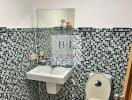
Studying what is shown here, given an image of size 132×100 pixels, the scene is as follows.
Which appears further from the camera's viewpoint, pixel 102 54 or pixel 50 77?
pixel 102 54

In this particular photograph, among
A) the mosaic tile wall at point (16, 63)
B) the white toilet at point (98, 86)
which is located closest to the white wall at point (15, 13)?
the mosaic tile wall at point (16, 63)

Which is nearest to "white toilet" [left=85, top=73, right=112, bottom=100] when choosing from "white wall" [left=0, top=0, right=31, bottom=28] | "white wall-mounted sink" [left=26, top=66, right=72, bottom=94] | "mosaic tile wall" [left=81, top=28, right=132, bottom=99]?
"mosaic tile wall" [left=81, top=28, right=132, bottom=99]

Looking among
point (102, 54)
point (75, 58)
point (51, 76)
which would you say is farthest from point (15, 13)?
point (102, 54)

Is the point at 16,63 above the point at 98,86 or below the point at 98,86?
above

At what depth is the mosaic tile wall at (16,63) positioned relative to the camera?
1900 mm

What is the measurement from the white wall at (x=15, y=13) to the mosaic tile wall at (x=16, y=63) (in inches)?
3.8

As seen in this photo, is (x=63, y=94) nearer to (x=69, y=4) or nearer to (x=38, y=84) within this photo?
(x=38, y=84)

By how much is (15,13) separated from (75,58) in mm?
1097

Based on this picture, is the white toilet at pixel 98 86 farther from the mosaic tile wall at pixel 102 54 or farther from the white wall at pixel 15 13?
the white wall at pixel 15 13

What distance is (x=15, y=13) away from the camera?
209 cm

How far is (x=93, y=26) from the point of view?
2260 millimetres

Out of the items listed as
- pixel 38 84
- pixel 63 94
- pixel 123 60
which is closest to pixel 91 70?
pixel 123 60

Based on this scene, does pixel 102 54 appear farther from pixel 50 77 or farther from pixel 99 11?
pixel 50 77

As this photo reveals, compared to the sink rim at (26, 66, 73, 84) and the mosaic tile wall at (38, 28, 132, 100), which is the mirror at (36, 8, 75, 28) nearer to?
the mosaic tile wall at (38, 28, 132, 100)
